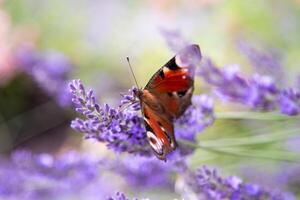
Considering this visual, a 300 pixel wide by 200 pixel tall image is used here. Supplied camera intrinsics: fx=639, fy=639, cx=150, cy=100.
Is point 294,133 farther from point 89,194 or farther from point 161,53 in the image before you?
point 161,53

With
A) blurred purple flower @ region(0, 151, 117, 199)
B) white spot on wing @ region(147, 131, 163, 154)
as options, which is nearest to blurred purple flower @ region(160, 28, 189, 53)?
blurred purple flower @ region(0, 151, 117, 199)

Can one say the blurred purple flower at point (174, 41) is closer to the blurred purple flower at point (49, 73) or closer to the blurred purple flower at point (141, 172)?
Answer: the blurred purple flower at point (141, 172)

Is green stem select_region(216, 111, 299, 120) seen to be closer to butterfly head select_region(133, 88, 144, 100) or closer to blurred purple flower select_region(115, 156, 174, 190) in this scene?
blurred purple flower select_region(115, 156, 174, 190)

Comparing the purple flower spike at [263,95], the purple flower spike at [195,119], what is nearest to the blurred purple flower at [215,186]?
the purple flower spike at [195,119]

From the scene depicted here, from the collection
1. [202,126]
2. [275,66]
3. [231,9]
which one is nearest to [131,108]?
[202,126]

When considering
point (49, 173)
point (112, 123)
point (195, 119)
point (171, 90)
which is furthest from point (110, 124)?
point (49, 173)
